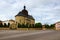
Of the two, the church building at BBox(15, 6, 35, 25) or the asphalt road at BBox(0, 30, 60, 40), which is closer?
the asphalt road at BBox(0, 30, 60, 40)

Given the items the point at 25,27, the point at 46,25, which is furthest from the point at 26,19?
Result: the point at 25,27

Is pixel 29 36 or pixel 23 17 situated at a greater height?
pixel 23 17

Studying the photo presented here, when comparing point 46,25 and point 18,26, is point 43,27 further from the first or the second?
point 18,26

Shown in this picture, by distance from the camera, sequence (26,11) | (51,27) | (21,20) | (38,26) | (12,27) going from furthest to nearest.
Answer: (26,11) < (21,20) < (51,27) < (38,26) < (12,27)

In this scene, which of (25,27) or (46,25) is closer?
(25,27)

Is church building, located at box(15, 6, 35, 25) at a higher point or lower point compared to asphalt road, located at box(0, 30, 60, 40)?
higher

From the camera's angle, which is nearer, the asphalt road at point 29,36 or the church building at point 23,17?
the asphalt road at point 29,36

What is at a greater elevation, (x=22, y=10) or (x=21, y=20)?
(x=22, y=10)

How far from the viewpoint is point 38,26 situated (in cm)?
8912

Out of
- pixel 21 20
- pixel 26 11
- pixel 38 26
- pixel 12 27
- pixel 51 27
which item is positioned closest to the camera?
pixel 12 27

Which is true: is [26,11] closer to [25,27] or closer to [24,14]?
[24,14]

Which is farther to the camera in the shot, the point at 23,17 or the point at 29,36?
the point at 23,17

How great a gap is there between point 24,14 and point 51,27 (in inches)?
872

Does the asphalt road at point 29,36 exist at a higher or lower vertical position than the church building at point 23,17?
lower
